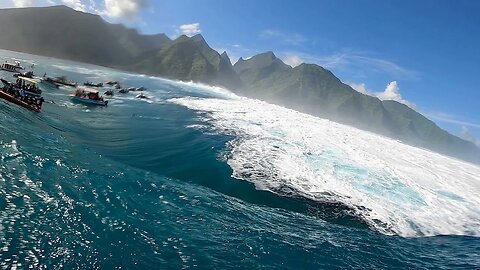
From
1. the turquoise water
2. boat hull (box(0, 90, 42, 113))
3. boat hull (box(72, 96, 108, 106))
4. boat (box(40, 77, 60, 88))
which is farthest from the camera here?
boat (box(40, 77, 60, 88))

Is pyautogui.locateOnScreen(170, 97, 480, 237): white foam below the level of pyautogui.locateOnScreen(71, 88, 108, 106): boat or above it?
below

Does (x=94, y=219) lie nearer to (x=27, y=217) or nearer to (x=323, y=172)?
(x=27, y=217)

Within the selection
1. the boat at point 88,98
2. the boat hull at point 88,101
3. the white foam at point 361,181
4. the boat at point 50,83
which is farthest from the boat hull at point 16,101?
the boat at point 50,83

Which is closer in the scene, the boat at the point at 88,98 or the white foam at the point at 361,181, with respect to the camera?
the white foam at the point at 361,181

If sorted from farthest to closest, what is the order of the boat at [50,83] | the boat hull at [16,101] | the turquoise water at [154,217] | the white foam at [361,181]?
the boat at [50,83] → the boat hull at [16,101] → the white foam at [361,181] → the turquoise water at [154,217]

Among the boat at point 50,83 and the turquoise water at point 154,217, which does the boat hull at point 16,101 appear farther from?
the boat at point 50,83

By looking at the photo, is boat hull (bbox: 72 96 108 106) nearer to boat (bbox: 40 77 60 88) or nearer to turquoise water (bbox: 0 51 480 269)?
boat (bbox: 40 77 60 88)

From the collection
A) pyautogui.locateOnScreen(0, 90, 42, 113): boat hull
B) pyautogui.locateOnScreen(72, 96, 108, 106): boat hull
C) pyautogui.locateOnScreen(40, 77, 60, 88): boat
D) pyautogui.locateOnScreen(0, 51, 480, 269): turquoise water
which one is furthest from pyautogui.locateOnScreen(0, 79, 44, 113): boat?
pyautogui.locateOnScreen(40, 77, 60, 88): boat

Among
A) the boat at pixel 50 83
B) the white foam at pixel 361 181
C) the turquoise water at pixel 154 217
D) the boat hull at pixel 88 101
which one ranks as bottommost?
the turquoise water at pixel 154 217

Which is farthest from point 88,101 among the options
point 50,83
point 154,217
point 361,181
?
point 361,181
